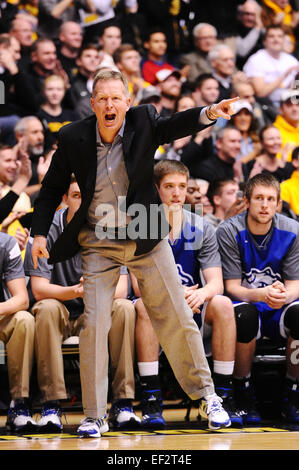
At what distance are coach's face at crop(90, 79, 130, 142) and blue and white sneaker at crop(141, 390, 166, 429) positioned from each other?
1.41 m

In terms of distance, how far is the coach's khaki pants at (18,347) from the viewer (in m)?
3.91

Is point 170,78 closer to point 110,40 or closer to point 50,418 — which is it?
point 110,40

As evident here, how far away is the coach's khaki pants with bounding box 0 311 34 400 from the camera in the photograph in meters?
3.91

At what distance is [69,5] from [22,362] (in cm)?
470

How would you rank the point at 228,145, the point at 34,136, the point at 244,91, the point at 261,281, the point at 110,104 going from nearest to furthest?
the point at 110,104 → the point at 261,281 → the point at 34,136 → the point at 228,145 → the point at 244,91

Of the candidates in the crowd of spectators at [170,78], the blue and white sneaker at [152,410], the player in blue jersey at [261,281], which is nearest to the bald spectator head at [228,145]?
the crowd of spectators at [170,78]

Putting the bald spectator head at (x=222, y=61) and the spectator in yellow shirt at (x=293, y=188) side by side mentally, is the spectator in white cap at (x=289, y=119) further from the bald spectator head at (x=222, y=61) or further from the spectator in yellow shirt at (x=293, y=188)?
the spectator in yellow shirt at (x=293, y=188)

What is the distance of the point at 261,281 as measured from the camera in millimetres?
4367

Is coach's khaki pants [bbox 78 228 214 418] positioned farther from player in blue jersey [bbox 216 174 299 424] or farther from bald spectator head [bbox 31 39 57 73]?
bald spectator head [bbox 31 39 57 73]

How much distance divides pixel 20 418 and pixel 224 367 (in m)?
1.11

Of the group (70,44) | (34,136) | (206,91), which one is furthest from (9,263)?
(206,91)
